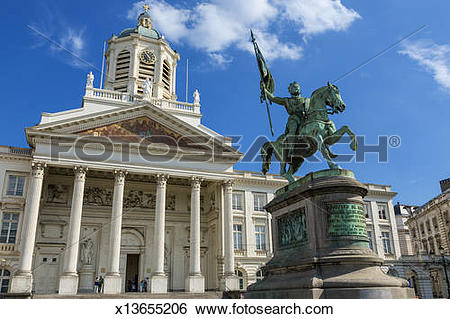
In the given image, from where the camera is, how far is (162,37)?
49.3m

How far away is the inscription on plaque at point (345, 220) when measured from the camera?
8758 millimetres

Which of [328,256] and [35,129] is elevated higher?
[35,129]

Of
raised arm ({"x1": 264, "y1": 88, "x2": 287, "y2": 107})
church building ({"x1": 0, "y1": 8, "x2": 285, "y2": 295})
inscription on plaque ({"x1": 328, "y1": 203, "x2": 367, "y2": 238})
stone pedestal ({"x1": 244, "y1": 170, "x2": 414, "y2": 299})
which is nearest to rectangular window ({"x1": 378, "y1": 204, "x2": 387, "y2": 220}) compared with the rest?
church building ({"x1": 0, "y1": 8, "x2": 285, "y2": 295})

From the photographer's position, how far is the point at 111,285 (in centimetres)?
2739

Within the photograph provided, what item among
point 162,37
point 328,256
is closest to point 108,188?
point 162,37

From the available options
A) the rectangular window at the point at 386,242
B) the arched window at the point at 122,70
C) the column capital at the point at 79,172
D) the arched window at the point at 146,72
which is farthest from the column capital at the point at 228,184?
the rectangular window at the point at 386,242

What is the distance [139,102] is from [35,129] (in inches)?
348

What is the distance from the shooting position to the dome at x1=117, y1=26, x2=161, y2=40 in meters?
49.5

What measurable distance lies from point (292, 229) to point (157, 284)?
21.4 metres

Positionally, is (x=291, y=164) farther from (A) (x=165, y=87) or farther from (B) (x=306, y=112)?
(A) (x=165, y=87)

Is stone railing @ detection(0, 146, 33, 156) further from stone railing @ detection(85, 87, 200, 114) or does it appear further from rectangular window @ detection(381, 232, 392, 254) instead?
rectangular window @ detection(381, 232, 392, 254)

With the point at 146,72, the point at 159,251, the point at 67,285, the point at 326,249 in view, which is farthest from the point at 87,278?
the point at 326,249
